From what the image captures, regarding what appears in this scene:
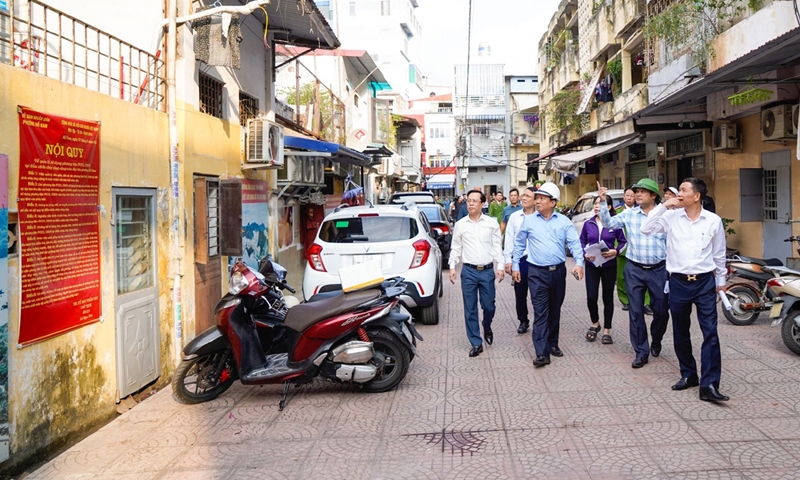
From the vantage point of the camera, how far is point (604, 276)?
775cm

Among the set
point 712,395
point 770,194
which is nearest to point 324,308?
point 712,395

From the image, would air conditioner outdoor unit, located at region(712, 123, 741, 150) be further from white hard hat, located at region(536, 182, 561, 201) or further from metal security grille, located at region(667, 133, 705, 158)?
white hard hat, located at region(536, 182, 561, 201)

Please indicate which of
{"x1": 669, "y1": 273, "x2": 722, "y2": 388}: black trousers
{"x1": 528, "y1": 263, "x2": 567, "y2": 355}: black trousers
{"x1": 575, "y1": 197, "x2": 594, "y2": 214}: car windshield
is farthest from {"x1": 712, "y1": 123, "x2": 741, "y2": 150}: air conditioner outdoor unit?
{"x1": 669, "y1": 273, "x2": 722, "y2": 388}: black trousers

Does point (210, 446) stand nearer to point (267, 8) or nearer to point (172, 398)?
point (172, 398)

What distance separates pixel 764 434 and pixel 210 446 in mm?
4001

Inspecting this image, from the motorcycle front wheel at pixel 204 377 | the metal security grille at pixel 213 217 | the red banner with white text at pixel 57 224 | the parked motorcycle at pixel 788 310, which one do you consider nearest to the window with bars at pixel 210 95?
the metal security grille at pixel 213 217

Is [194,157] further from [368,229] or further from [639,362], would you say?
[639,362]

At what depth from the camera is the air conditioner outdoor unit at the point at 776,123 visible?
36.8 ft

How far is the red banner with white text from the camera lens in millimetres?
4684

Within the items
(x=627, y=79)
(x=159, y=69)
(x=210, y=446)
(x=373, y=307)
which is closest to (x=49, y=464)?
(x=210, y=446)

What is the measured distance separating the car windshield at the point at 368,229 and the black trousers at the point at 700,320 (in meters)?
3.85

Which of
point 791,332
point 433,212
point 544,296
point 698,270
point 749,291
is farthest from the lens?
point 433,212

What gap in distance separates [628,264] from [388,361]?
8.75 ft

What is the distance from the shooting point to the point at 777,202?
1269 cm
